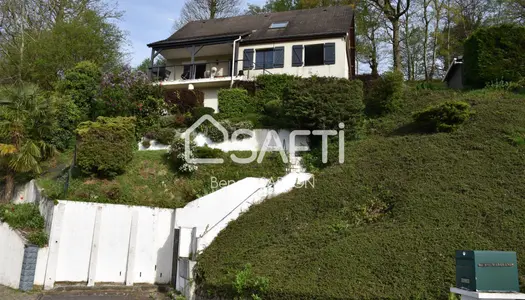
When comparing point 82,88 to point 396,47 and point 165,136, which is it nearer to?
point 165,136

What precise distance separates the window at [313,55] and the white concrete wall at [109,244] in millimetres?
12365

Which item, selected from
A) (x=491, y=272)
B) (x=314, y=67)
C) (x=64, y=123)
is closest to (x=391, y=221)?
(x=491, y=272)

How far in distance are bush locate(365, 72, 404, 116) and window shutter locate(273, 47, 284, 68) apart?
552 centimetres

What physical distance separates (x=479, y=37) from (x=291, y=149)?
1099 centimetres

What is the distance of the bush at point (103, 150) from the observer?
14.4 metres

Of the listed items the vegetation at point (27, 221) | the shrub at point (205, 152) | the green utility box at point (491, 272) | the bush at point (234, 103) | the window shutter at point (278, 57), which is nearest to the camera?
the green utility box at point (491, 272)

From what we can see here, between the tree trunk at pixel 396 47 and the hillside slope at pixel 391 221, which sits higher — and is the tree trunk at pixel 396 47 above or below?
above

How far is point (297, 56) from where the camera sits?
21.9 m

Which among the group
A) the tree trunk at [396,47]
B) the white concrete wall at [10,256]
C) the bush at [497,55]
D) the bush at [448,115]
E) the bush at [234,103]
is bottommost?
the white concrete wall at [10,256]

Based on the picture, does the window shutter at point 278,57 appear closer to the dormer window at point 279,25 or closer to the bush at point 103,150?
the dormer window at point 279,25

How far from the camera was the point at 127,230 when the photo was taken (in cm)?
1256

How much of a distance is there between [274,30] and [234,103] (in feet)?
21.3

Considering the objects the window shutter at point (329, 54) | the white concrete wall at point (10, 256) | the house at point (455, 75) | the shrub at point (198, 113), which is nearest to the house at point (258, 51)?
the window shutter at point (329, 54)

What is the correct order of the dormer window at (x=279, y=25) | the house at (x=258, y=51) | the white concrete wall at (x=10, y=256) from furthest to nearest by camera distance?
the dormer window at (x=279, y=25)
the house at (x=258, y=51)
the white concrete wall at (x=10, y=256)
